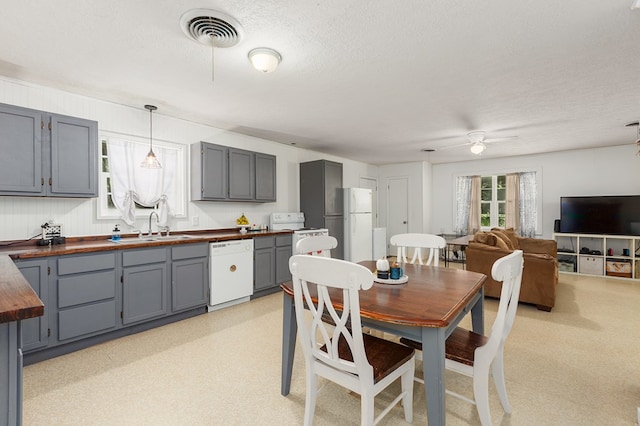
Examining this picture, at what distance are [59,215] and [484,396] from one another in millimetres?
3912

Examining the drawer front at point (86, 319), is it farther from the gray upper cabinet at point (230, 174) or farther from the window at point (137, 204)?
the gray upper cabinet at point (230, 174)

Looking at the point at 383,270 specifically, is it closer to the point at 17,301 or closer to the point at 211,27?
the point at 17,301

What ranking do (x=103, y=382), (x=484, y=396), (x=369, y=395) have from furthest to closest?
(x=103, y=382), (x=484, y=396), (x=369, y=395)

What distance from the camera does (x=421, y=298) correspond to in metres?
1.69

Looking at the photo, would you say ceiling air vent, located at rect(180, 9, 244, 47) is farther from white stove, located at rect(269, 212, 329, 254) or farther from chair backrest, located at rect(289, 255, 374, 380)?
white stove, located at rect(269, 212, 329, 254)

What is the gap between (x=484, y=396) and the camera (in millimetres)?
1639

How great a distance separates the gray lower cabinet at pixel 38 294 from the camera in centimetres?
246

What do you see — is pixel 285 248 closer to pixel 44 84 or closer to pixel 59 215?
pixel 59 215

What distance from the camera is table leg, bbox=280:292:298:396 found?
199cm

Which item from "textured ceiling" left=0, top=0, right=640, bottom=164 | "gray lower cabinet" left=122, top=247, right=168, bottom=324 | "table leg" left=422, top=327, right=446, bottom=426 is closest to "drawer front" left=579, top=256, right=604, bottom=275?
"textured ceiling" left=0, top=0, right=640, bottom=164

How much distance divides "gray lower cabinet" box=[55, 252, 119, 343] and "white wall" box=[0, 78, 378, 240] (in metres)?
0.70

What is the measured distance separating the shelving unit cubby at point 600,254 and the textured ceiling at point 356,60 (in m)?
2.40

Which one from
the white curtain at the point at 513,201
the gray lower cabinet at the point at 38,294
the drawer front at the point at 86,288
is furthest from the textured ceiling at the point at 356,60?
the white curtain at the point at 513,201

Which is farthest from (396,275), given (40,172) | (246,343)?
(40,172)
